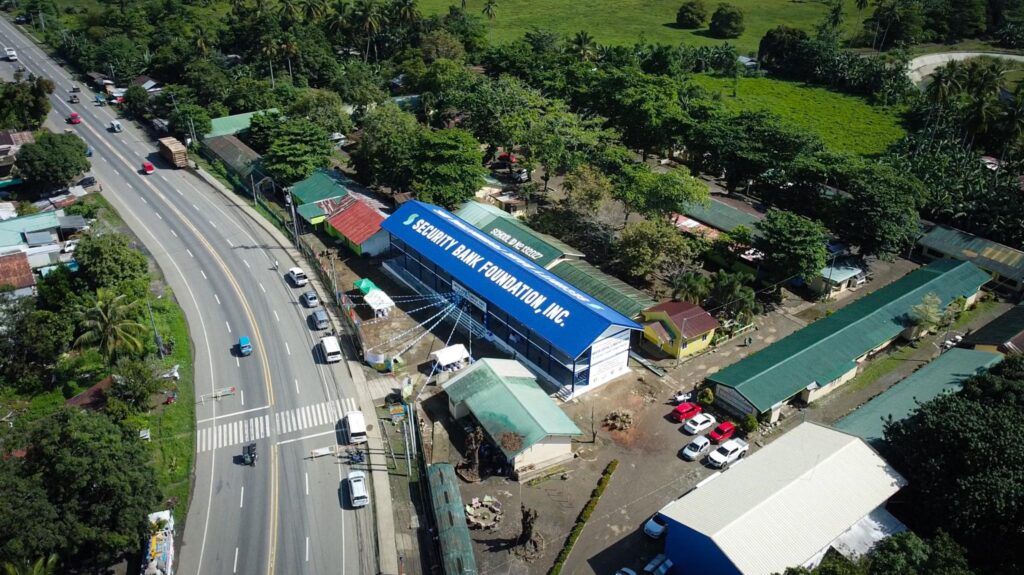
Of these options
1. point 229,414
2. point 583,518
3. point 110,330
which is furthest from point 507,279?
point 110,330

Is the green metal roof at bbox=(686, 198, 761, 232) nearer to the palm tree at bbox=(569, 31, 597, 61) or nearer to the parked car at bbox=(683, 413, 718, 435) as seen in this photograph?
the parked car at bbox=(683, 413, 718, 435)

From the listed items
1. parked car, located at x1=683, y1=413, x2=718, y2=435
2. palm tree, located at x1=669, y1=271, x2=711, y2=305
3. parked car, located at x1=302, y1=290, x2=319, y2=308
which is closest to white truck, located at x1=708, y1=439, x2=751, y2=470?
parked car, located at x1=683, y1=413, x2=718, y2=435

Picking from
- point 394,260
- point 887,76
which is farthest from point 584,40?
point 394,260

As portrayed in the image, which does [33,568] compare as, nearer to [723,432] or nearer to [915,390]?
[723,432]

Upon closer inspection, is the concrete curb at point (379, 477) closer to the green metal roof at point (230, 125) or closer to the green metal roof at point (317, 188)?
the green metal roof at point (317, 188)

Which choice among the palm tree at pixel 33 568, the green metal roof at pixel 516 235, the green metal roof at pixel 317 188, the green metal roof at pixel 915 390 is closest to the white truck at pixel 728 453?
the green metal roof at pixel 915 390

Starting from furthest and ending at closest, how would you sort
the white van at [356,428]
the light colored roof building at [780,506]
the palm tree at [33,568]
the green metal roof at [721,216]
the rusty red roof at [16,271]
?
the green metal roof at [721,216] → the rusty red roof at [16,271] → the white van at [356,428] → the light colored roof building at [780,506] → the palm tree at [33,568]
